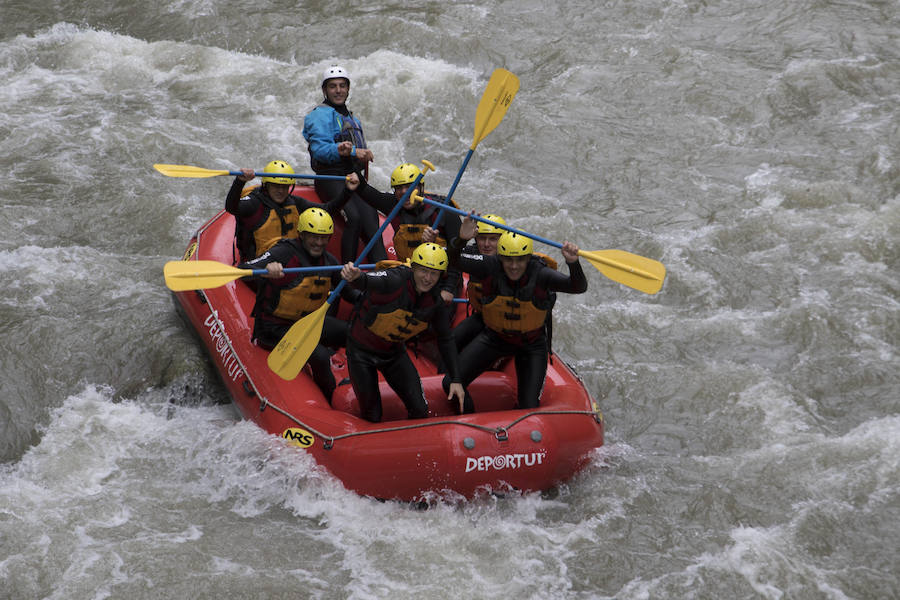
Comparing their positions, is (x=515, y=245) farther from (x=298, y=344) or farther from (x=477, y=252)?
(x=298, y=344)

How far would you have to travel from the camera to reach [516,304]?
5.21m

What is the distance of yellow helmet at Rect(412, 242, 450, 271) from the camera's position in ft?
16.1

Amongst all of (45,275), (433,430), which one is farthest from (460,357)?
(45,275)

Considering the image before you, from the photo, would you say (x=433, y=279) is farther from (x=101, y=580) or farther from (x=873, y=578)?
(x=873, y=578)

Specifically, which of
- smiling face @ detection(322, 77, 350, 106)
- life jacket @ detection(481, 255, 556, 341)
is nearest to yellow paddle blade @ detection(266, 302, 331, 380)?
life jacket @ detection(481, 255, 556, 341)

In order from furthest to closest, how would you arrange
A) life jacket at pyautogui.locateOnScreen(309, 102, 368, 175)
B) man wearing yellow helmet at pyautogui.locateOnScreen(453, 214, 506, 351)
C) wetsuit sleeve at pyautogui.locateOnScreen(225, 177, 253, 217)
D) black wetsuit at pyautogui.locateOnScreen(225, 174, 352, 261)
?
life jacket at pyautogui.locateOnScreen(309, 102, 368, 175)
black wetsuit at pyautogui.locateOnScreen(225, 174, 352, 261)
wetsuit sleeve at pyautogui.locateOnScreen(225, 177, 253, 217)
man wearing yellow helmet at pyautogui.locateOnScreen(453, 214, 506, 351)

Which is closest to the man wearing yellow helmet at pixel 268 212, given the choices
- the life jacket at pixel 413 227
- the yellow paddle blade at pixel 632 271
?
the life jacket at pixel 413 227

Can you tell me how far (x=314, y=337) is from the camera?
5.20m

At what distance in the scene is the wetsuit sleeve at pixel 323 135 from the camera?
6.46 metres

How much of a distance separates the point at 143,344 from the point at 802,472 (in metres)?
3.99

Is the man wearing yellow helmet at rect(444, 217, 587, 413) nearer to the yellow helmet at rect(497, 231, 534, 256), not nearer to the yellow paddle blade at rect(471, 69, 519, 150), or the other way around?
the yellow helmet at rect(497, 231, 534, 256)

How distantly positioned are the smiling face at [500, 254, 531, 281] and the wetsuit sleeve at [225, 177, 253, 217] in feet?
5.54

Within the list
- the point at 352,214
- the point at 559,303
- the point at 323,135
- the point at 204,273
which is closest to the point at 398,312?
the point at 204,273

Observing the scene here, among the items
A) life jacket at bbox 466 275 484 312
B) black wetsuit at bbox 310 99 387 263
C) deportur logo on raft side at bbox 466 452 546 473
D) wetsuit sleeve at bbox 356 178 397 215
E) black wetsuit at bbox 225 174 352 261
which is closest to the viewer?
deportur logo on raft side at bbox 466 452 546 473
